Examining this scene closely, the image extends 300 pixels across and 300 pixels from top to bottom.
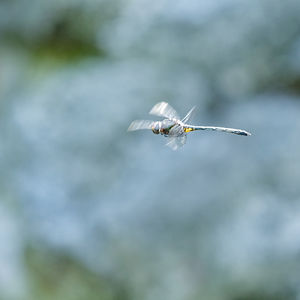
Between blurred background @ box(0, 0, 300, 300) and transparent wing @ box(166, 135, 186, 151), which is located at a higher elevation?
blurred background @ box(0, 0, 300, 300)

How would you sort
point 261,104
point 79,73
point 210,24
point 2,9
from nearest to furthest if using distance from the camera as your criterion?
1. point 261,104
2. point 210,24
3. point 79,73
4. point 2,9

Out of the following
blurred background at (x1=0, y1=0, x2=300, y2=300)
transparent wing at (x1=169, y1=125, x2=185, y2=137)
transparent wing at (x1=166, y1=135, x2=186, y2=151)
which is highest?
blurred background at (x1=0, y1=0, x2=300, y2=300)

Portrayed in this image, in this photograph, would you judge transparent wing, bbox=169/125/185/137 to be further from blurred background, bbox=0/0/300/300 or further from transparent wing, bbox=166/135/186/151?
blurred background, bbox=0/0/300/300

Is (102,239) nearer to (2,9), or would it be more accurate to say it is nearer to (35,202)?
(35,202)

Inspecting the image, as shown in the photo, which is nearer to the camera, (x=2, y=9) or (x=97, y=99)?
(x=97, y=99)

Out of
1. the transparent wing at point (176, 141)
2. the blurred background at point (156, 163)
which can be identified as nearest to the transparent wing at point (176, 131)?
the transparent wing at point (176, 141)

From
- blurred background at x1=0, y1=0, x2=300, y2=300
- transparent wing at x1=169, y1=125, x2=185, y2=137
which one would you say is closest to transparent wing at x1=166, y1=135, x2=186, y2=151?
transparent wing at x1=169, y1=125, x2=185, y2=137

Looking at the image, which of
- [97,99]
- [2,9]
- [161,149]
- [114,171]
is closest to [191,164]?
[161,149]

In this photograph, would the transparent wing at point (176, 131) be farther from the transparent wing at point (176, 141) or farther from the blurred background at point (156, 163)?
the blurred background at point (156, 163)
